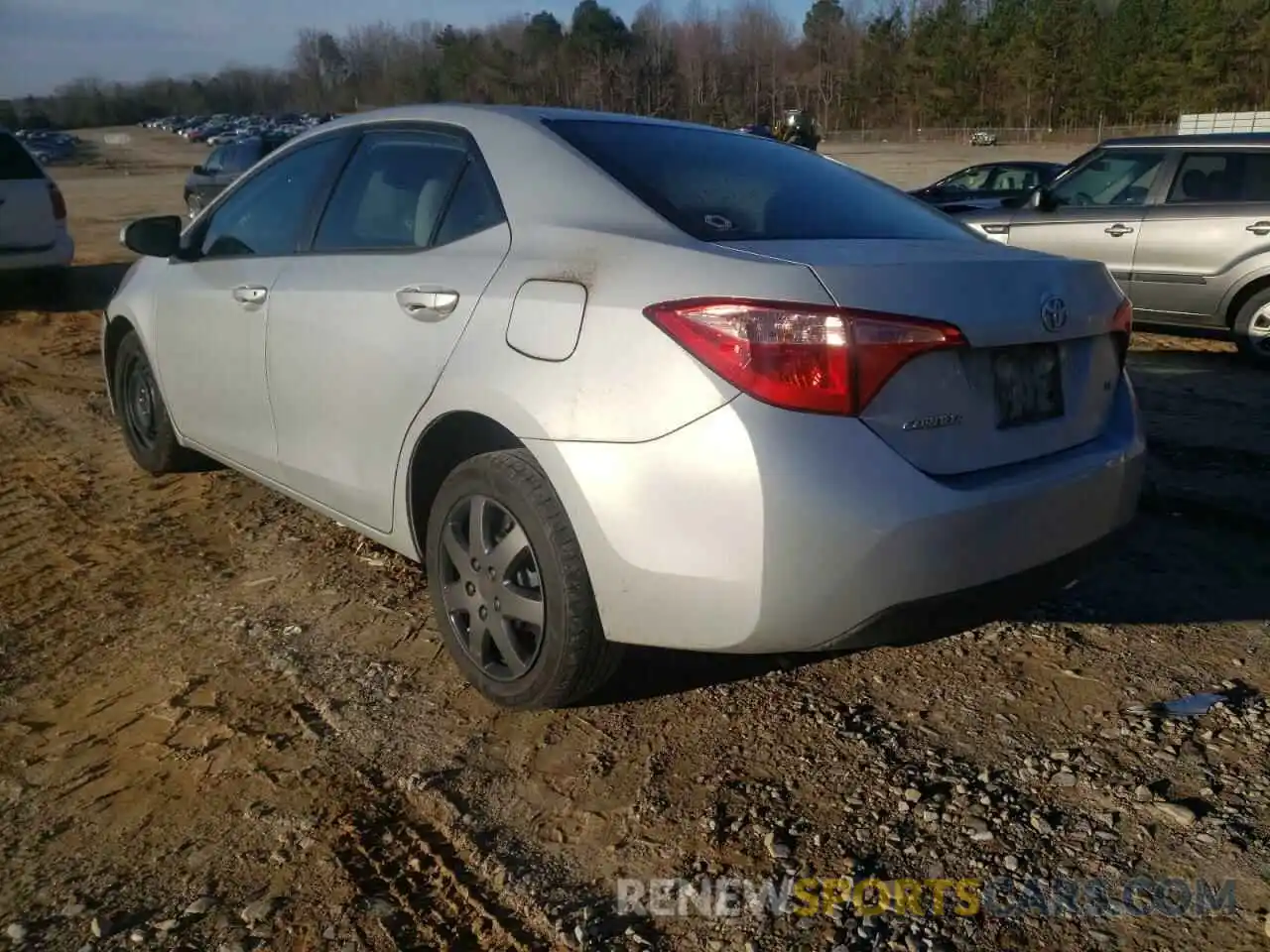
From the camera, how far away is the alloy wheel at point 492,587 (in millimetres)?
2809

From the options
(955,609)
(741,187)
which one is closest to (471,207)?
(741,187)

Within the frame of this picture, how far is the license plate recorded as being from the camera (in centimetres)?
259

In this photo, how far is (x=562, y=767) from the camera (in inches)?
108

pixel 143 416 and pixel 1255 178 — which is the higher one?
pixel 1255 178

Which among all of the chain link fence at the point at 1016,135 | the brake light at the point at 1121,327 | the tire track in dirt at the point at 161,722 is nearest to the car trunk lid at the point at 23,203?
the tire track in dirt at the point at 161,722

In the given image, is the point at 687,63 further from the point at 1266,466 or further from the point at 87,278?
the point at 1266,466

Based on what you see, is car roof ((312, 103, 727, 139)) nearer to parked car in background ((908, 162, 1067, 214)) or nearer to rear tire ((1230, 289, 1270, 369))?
rear tire ((1230, 289, 1270, 369))

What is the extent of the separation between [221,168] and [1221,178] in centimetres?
1533

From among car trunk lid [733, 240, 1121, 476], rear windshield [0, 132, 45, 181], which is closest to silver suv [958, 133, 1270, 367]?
car trunk lid [733, 240, 1121, 476]

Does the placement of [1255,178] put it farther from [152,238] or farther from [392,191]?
[152,238]

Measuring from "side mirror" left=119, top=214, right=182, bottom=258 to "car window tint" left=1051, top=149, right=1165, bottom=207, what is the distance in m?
7.24

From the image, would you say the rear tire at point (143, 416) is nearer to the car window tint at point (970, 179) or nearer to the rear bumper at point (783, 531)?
the rear bumper at point (783, 531)

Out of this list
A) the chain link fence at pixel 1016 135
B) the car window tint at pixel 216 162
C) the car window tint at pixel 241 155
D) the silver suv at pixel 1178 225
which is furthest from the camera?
the chain link fence at pixel 1016 135

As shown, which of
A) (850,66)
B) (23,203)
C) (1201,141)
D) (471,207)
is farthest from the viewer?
(850,66)
